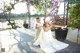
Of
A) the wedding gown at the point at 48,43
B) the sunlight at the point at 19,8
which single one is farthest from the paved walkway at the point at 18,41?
the sunlight at the point at 19,8

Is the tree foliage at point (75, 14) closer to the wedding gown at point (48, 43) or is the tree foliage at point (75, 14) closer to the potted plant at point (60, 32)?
the potted plant at point (60, 32)

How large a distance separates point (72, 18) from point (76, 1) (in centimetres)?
36

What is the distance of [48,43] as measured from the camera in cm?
342

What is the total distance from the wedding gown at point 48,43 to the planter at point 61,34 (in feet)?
1.01

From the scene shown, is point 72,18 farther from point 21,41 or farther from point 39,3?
point 21,41

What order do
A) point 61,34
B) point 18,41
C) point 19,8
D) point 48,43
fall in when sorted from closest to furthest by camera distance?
1. point 48,43
2. point 19,8
3. point 18,41
4. point 61,34

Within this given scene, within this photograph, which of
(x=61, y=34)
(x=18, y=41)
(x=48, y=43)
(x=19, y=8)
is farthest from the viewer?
(x=61, y=34)

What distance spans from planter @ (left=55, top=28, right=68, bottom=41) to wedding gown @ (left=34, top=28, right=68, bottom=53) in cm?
31

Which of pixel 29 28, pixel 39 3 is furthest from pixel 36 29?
pixel 39 3

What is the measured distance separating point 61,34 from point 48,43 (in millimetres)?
724

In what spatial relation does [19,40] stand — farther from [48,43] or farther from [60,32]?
[60,32]

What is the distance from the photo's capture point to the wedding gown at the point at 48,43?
3355 millimetres

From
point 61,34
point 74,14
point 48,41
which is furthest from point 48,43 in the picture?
point 74,14

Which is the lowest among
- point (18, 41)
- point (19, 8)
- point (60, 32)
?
point (18, 41)
